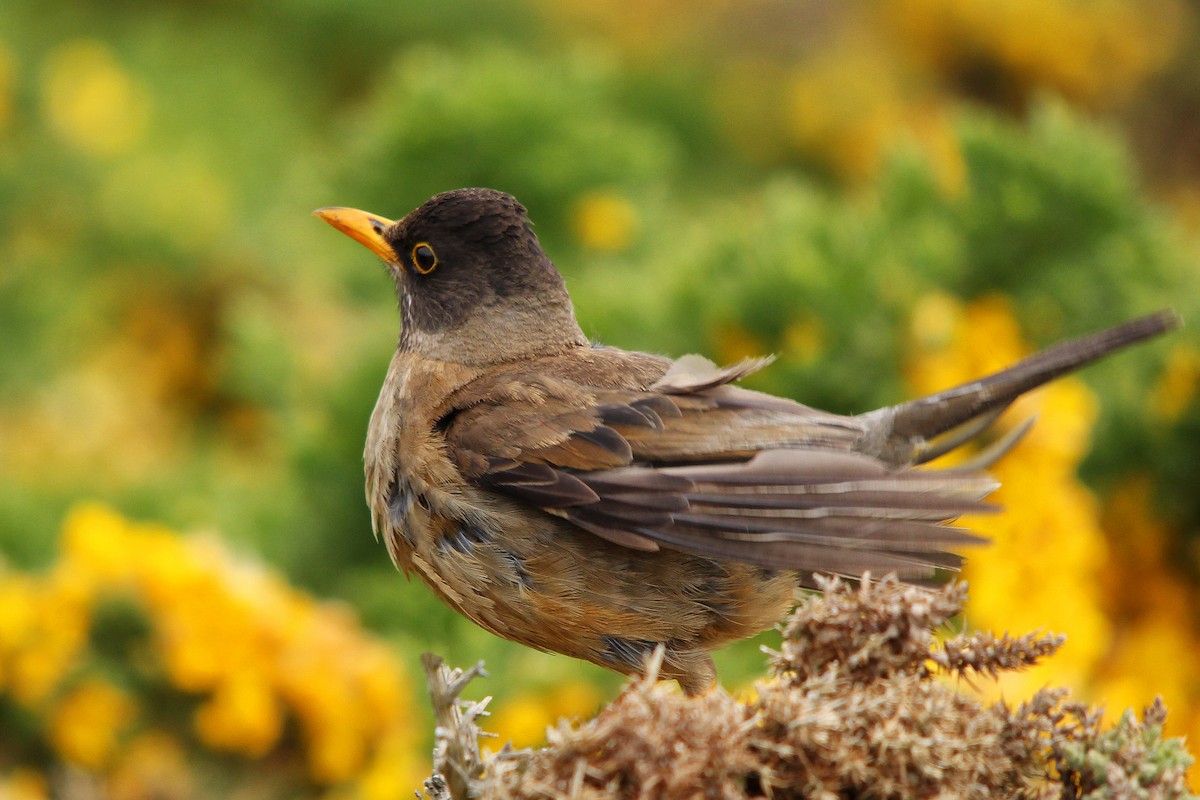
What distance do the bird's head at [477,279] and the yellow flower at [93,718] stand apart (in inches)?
64.7

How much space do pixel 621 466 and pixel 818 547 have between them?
54 cm

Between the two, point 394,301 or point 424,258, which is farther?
point 394,301

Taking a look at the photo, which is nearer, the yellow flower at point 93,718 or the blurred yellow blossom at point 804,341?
the yellow flower at point 93,718

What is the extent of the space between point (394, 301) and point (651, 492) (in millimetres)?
4094

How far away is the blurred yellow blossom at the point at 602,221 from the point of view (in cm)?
682

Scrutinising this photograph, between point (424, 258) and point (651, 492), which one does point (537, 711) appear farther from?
point (651, 492)

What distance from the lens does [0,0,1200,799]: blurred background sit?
4.45 m

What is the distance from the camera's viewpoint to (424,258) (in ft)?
12.2

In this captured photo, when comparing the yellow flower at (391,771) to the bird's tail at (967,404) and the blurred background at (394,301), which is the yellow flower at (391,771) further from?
the bird's tail at (967,404)

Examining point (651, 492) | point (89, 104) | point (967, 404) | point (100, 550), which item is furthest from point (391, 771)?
point (89, 104)

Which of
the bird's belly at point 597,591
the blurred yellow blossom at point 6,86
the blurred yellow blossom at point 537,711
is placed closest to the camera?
the bird's belly at point 597,591

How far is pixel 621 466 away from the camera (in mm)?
2891

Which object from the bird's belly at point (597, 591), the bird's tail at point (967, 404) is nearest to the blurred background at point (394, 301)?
the bird's tail at point (967, 404)

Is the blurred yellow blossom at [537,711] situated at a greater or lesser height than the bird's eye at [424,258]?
lesser
